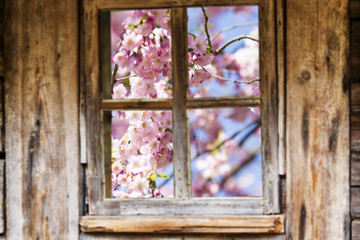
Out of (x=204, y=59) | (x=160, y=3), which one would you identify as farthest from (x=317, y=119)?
(x=204, y=59)

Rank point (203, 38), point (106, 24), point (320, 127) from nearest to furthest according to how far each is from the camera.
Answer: point (320, 127)
point (106, 24)
point (203, 38)

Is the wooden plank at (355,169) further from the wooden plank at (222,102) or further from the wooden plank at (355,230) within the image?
the wooden plank at (222,102)

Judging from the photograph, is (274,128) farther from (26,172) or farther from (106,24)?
(26,172)

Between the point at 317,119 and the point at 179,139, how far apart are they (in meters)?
0.47

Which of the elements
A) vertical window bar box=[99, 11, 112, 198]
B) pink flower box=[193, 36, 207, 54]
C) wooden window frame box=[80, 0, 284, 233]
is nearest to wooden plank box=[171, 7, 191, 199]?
wooden window frame box=[80, 0, 284, 233]

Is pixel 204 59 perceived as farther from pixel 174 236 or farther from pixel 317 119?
pixel 174 236

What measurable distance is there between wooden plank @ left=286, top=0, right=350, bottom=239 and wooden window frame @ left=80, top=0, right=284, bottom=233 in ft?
0.16

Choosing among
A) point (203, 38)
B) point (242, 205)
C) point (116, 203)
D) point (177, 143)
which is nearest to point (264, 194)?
point (242, 205)

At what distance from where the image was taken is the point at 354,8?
4.42 feet

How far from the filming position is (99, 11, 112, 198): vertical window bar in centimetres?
146

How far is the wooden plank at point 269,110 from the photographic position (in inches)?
53.9

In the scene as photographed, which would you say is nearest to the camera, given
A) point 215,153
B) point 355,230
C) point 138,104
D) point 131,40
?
point 355,230

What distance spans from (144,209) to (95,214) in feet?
0.56

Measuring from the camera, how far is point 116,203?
4.65 feet
